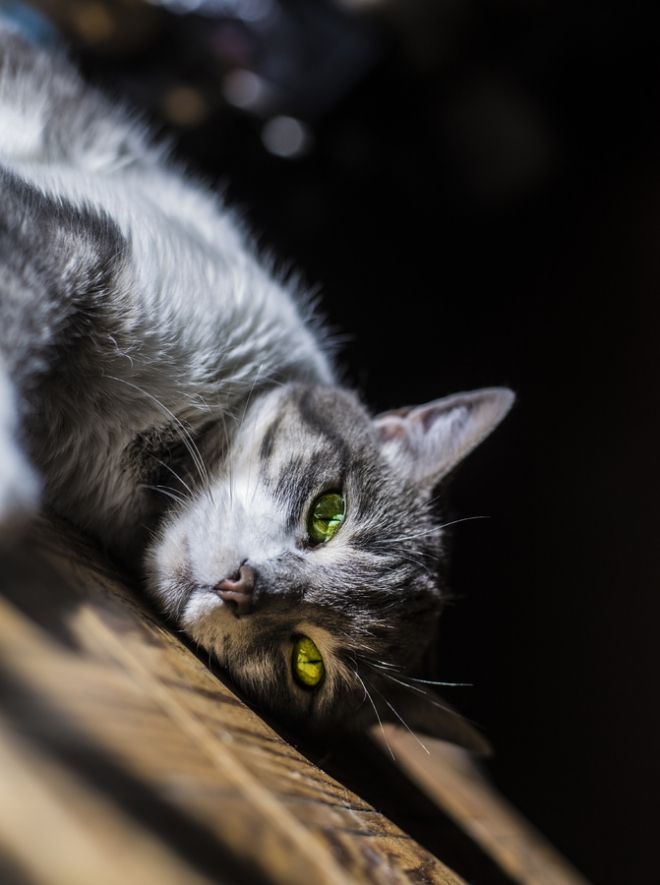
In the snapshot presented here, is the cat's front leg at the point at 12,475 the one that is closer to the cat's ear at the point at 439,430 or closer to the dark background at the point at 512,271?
the cat's ear at the point at 439,430

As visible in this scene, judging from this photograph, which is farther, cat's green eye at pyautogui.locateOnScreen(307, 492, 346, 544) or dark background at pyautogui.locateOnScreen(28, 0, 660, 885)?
dark background at pyautogui.locateOnScreen(28, 0, 660, 885)

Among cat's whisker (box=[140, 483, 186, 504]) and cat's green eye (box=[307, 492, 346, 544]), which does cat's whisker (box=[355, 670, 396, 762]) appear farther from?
cat's whisker (box=[140, 483, 186, 504])

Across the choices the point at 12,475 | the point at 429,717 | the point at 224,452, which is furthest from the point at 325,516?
the point at 12,475

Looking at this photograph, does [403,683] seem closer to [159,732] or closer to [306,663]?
[306,663]

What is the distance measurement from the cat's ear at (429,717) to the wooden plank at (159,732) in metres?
0.53

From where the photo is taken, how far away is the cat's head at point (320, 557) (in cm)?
123

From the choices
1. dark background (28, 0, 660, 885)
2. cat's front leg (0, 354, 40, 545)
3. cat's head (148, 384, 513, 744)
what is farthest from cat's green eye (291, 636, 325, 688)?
dark background (28, 0, 660, 885)

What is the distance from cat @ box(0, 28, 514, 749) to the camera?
115cm

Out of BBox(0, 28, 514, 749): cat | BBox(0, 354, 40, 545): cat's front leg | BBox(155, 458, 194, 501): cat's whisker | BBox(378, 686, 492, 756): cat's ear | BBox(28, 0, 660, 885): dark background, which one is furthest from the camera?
BBox(28, 0, 660, 885): dark background

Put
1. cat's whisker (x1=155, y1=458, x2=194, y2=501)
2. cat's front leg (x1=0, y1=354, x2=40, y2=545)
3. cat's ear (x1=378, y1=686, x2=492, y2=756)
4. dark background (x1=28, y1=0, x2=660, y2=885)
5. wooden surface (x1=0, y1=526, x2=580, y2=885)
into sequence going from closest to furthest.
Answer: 1. wooden surface (x1=0, y1=526, x2=580, y2=885)
2. cat's front leg (x1=0, y1=354, x2=40, y2=545)
3. cat's whisker (x1=155, y1=458, x2=194, y2=501)
4. cat's ear (x1=378, y1=686, x2=492, y2=756)
5. dark background (x1=28, y1=0, x2=660, y2=885)

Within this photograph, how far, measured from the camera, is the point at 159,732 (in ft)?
2.05

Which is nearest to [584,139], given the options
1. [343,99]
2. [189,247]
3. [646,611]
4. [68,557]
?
[343,99]

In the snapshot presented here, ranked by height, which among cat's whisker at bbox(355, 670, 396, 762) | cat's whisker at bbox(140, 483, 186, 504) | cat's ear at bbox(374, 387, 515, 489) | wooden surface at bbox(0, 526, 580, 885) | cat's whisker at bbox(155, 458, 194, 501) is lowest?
wooden surface at bbox(0, 526, 580, 885)

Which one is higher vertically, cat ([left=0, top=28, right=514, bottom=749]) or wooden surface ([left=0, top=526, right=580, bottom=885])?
cat ([left=0, top=28, right=514, bottom=749])
